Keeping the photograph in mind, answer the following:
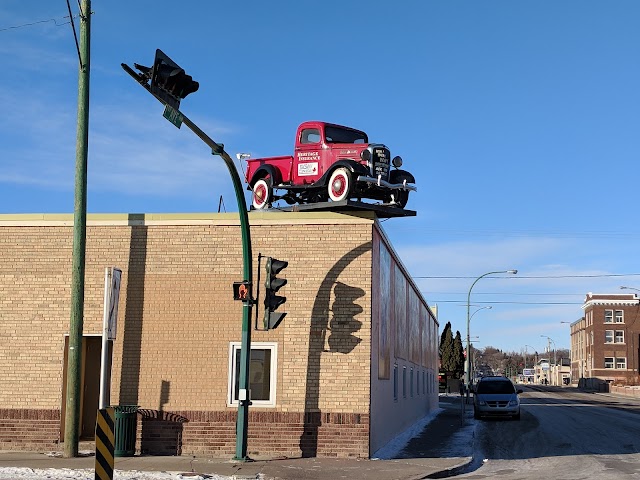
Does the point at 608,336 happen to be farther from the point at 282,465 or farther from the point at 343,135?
the point at 282,465

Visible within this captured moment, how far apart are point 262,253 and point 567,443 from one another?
10539mm

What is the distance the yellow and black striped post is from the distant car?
23.4 metres

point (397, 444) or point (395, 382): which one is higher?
point (395, 382)

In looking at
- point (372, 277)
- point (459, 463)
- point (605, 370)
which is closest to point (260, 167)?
point (372, 277)

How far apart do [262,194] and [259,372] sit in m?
4.85

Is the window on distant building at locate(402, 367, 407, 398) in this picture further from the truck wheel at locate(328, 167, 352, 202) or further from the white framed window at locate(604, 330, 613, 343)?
the white framed window at locate(604, 330, 613, 343)

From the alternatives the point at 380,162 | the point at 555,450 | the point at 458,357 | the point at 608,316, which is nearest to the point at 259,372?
the point at 380,162

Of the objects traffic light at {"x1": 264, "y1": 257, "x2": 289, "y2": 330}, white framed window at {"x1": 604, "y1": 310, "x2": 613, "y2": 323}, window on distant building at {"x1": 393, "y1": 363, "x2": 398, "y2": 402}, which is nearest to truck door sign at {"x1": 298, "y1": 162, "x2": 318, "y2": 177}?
traffic light at {"x1": 264, "y1": 257, "x2": 289, "y2": 330}

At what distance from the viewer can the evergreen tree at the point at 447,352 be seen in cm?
8656

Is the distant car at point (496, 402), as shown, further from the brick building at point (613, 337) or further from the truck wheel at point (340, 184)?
the brick building at point (613, 337)

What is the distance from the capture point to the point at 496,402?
31.9 meters

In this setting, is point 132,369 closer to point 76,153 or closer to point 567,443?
point 76,153

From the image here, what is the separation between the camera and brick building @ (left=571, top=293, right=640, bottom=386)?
103125 millimetres

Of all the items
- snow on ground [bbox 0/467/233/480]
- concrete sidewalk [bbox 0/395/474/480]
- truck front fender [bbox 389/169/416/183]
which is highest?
truck front fender [bbox 389/169/416/183]
